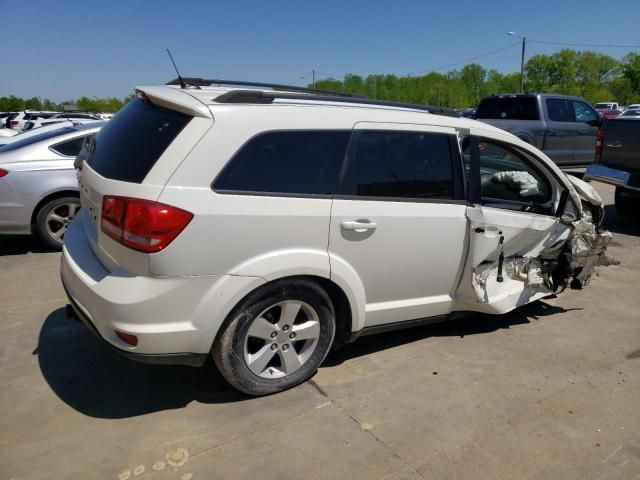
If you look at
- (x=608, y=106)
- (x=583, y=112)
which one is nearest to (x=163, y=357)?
(x=583, y=112)

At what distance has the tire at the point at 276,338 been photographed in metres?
2.91

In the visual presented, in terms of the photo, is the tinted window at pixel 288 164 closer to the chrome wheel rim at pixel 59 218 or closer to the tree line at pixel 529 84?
the chrome wheel rim at pixel 59 218

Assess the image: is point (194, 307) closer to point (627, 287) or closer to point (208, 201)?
point (208, 201)

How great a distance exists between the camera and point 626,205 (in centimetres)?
848

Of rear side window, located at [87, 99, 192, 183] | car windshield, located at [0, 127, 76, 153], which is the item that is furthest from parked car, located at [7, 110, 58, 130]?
rear side window, located at [87, 99, 192, 183]

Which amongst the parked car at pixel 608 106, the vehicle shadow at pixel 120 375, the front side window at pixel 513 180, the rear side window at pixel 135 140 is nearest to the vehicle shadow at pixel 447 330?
the vehicle shadow at pixel 120 375

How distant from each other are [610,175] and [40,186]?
7477mm

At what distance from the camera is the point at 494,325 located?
438cm

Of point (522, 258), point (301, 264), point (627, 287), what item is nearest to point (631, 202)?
point (627, 287)

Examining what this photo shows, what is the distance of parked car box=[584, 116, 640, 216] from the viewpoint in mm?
7328

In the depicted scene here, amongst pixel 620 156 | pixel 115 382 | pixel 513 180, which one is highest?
pixel 513 180

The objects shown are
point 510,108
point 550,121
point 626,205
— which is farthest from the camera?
point 510,108

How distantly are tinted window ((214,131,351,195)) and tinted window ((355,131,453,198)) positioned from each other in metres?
0.18

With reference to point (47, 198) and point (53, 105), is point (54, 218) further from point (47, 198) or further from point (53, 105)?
point (53, 105)
